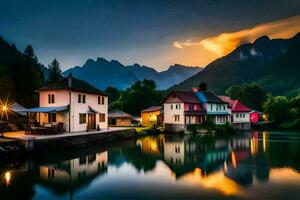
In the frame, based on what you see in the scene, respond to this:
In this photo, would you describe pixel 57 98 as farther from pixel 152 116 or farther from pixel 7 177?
pixel 152 116

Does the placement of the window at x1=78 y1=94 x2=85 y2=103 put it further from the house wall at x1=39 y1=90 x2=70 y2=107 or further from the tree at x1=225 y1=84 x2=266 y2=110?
the tree at x1=225 y1=84 x2=266 y2=110

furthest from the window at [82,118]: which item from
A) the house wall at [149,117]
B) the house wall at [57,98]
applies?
the house wall at [149,117]

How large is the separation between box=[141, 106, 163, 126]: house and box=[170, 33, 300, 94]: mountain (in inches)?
2818

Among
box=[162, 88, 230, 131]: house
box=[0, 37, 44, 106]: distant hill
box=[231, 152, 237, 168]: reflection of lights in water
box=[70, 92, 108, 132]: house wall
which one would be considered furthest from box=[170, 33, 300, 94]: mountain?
box=[231, 152, 237, 168]: reflection of lights in water

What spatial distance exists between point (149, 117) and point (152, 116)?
1.10 metres

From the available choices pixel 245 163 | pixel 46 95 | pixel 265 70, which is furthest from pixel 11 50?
pixel 265 70

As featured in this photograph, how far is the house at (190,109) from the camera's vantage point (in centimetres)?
5106

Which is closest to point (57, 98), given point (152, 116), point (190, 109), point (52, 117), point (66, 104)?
point (66, 104)

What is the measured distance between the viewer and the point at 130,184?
1591cm

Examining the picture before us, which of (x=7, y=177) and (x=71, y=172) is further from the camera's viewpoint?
(x=71, y=172)

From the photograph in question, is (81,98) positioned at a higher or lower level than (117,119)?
higher

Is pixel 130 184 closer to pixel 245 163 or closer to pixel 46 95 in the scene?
pixel 245 163

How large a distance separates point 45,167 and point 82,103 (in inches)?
612

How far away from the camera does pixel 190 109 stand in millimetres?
52281
